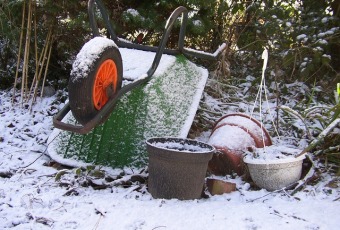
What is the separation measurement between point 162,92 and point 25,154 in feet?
3.20

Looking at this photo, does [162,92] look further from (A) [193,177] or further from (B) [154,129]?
(A) [193,177]

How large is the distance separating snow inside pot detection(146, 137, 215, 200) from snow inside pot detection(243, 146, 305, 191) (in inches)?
13.3

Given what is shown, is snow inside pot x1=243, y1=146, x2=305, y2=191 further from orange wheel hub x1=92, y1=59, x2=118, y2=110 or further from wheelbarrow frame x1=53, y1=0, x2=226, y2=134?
orange wheel hub x1=92, y1=59, x2=118, y2=110

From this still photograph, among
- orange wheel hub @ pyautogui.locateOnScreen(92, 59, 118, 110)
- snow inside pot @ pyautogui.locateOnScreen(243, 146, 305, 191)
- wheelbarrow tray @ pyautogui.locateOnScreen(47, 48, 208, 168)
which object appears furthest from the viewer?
wheelbarrow tray @ pyautogui.locateOnScreen(47, 48, 208, 168)

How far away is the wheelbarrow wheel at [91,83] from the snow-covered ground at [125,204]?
0.40 metres

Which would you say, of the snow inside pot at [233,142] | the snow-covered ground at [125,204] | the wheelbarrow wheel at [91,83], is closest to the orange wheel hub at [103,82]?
the wheelbarrow wheel at [91,83]

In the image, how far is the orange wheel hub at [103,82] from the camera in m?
1.96

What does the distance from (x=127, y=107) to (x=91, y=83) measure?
0.56 meters

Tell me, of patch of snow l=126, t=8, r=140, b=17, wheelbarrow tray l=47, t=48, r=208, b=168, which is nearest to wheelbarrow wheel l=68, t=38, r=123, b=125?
wheelbarrow tray l=47, t=48, r=208, b=168

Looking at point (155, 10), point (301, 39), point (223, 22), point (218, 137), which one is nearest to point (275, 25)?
point (301, 39)

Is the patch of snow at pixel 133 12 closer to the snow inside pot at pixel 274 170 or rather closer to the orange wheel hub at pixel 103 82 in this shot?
the orange wheel hub at pixel 103 82

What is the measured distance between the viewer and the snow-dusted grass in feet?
5.55

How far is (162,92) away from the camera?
2.50 meters

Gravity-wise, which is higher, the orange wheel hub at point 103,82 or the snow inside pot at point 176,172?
the orange wheel hub at point 103,82
